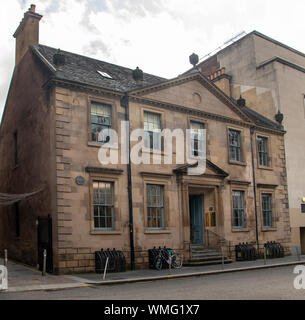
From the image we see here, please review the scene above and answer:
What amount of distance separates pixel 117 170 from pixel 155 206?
279 cm

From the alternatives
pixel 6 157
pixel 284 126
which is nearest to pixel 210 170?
pixel 284 126

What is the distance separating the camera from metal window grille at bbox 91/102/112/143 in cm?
1883

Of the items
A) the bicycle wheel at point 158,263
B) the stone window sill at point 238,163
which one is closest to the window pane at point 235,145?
the stone window sill at point 238,163

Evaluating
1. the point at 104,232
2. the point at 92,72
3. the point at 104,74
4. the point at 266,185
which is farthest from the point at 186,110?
the point at 104,232

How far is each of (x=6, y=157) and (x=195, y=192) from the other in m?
10.9

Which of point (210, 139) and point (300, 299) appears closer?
point (300, 299)

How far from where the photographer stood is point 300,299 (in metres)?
10.0

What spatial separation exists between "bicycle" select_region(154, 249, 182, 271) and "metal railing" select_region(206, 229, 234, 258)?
3.34 meters

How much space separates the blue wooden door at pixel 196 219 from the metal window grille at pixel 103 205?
619cm

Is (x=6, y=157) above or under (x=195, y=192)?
above

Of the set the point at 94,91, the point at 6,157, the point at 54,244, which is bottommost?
the point at 54,244
